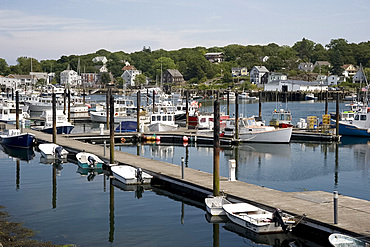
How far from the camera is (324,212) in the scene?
20.0 m

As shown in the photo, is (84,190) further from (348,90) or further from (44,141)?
(348,90)

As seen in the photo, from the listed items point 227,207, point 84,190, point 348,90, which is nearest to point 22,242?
point 227,207

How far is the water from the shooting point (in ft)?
68.1

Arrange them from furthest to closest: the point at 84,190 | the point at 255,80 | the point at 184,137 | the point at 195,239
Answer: the point at 255,80
the point at 184,137
the point at 84,190
the point at 195,239

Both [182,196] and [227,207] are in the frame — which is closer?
[227,207]

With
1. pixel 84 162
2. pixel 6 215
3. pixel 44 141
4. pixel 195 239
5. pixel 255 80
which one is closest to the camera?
pixel 195 239

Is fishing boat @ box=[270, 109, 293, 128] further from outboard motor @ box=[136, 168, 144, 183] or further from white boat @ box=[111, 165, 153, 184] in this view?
outboard motor @ box=[136, 168, 144, 183]

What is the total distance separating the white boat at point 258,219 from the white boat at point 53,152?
2001 centimetres

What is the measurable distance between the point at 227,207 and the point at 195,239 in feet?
7.17

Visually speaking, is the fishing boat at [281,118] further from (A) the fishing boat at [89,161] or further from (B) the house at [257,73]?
(B) the house at [257,73]

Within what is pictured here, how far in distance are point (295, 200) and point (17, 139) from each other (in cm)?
2884

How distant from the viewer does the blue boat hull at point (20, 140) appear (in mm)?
43469

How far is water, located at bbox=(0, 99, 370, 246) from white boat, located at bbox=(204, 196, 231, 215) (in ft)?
2.09

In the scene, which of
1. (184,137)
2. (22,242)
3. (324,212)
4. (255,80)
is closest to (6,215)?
(22,242)
